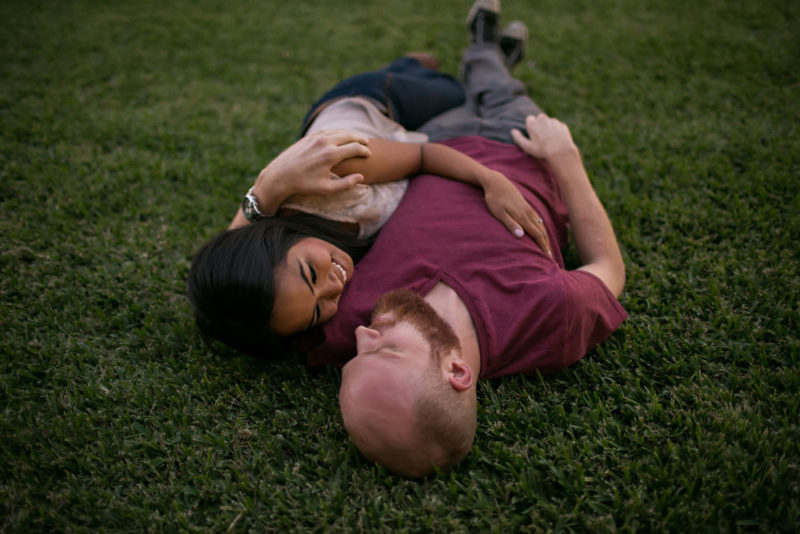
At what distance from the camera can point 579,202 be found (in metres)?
2.71

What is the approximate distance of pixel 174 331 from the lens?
105 inches

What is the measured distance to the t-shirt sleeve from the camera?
7.02 ft

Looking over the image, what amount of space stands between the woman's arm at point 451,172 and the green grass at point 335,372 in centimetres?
73

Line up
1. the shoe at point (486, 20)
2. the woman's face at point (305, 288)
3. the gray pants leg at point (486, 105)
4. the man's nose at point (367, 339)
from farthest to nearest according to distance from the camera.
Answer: the shoe at point (486, 20)
the gray pants leg at point (486, 105)
the woman's face at point (305, 288)
the man's nose at point (367, 339)

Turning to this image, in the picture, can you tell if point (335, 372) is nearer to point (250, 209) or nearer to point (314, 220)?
point (314, 220)

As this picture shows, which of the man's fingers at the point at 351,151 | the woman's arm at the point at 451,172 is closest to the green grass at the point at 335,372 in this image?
the woman's arm at the point at 451,172

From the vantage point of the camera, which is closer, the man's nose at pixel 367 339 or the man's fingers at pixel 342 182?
the man's nose at pixel 367 339

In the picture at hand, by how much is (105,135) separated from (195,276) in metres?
2.77

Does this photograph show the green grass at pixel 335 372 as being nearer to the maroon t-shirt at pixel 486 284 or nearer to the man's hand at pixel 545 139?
the maroon t-shirt at pixel 486 284

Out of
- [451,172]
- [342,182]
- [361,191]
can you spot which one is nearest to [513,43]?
[451,172]

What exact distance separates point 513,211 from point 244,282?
136 cm

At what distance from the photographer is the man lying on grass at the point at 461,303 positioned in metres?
1.81

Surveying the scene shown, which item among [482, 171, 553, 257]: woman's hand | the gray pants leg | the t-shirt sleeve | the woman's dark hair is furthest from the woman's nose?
the gray pants leg

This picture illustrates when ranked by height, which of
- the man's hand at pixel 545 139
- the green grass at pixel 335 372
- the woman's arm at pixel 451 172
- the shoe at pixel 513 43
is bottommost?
the green grass at pixel 335 372
